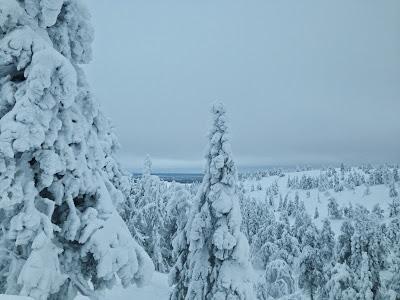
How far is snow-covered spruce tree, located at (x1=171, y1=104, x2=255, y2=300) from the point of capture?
1661 cm

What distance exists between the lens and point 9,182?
23.6ft

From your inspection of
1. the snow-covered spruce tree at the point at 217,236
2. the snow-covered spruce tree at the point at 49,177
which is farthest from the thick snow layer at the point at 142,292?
the snow-covered spruce tree at the point at 49,177

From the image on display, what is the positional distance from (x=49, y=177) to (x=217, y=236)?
9.96m

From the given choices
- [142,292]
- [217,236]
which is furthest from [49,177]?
[142,292]

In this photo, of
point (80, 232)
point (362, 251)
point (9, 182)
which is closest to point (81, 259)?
point (80, 232)

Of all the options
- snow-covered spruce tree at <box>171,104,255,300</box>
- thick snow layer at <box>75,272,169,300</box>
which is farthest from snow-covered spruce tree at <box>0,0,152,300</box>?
thick snow layer at <box>75,272,169,300</box>

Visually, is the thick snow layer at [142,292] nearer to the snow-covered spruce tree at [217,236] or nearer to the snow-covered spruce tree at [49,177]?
the snow-covered spruce tree at [217,236]

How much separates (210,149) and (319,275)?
1510 inches

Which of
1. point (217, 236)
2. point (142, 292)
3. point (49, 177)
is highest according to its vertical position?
A: point (49, 177)

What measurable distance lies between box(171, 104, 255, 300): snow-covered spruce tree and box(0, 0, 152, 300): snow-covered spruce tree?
8.61 meters

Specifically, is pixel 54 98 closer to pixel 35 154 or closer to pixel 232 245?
pixel 35 154

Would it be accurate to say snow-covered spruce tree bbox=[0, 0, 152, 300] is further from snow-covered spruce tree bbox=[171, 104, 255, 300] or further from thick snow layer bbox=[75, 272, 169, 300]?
thick snow layer bbox=[75, 272, 169, 300]

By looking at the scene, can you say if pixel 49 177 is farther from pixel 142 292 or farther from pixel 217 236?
pixel 142 292

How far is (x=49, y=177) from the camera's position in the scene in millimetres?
7613
